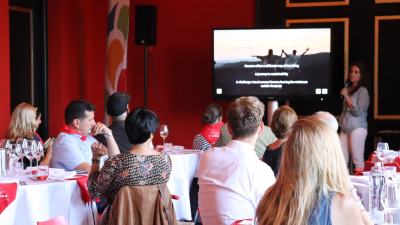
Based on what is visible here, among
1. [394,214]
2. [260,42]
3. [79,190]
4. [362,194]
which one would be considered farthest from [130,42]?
[394,214]

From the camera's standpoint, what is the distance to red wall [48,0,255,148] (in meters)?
6.76

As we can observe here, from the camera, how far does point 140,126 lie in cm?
258

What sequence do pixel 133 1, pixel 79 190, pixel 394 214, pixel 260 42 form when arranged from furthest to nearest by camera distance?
pixel 133 1, pixel 260 42, pixel 79 190, pixel 394 214

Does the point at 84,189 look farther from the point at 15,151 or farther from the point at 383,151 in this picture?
the point at 383,151

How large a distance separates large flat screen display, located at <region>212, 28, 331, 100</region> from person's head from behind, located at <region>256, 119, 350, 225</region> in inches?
194

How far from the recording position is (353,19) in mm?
6430

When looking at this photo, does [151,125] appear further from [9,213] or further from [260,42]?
[260,42]

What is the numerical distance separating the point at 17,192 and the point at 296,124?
1714mm

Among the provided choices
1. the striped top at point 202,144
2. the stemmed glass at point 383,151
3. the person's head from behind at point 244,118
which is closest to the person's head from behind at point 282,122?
the stemmed glass at point 383,151

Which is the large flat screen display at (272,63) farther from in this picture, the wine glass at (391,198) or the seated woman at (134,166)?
the wine glass at (391,198)

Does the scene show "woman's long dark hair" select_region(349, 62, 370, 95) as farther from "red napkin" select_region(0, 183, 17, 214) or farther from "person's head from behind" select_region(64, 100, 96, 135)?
"red napkin" select_region(0, 183, 17, 214)

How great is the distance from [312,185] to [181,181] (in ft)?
9.26

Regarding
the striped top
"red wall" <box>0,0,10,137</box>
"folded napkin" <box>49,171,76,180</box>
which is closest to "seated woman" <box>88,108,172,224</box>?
"folded napkin" <box>49,171,76,180</box>

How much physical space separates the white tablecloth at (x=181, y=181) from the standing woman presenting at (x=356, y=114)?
8.96ft
